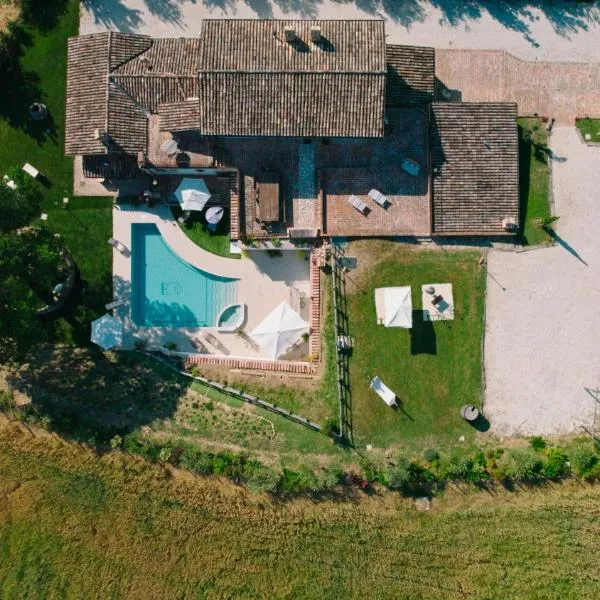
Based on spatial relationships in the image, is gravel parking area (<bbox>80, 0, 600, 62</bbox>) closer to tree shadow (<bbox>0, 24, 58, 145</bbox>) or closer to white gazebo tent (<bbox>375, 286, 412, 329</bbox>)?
tree shadow (<bbox>0, 24, 58, 145</bbox>)

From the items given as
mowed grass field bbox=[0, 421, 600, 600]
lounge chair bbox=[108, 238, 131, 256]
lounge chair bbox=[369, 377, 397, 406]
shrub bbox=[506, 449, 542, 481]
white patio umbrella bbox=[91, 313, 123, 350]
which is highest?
lounge chair bbox=[108, 238, 131, 256]

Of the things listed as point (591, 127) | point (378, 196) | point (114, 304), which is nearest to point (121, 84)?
point (114, 304)

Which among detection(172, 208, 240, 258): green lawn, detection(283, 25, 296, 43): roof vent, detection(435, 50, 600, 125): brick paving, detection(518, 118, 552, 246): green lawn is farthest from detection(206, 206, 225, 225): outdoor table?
detection(518, 118, 552, 246): green lawn

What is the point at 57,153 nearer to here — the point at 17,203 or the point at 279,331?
the point at 17,203

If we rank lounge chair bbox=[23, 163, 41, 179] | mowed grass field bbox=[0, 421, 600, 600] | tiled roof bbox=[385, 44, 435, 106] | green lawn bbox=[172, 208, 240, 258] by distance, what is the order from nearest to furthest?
1. tiled roof bbox=[385, 44, 435, 106]
2. mowed grass field bbox=[0, 421, 600, 600]
3. lounge chair bbox=[23, 163, 41, 179]
4. green lawn bbox=[172, 208, 240, 258]

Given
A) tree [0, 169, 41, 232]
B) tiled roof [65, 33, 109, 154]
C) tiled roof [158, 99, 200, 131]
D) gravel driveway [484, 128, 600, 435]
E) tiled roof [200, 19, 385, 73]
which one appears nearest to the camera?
tree [0, 169, 41, 232]

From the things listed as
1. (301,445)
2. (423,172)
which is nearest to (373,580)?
(301,445)

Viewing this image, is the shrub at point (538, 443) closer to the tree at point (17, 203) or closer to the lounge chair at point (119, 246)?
the lounge chair at point (119, 246)

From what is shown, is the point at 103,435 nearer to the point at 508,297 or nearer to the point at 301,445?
the point at 301,445
